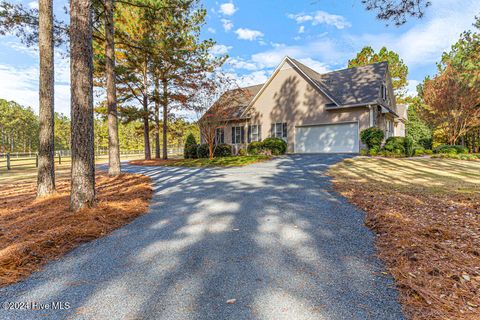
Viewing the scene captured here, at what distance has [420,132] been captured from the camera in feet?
82.5

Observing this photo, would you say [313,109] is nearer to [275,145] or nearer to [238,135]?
[275,145]

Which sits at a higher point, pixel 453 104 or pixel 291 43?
pixel 291 43

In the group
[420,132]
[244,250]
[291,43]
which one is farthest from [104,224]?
[420,132]

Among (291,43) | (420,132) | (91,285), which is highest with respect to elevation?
(291,43)

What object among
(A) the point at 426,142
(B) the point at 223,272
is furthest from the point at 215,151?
(A) the point at 426,142

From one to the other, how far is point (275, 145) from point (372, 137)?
6119mm

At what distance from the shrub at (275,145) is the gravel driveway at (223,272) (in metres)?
13.1

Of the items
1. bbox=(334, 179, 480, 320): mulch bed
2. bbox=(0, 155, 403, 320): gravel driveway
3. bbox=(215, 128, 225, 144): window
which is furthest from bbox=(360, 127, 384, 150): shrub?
bbox=(0, 155, 403, 320): gravel driveway

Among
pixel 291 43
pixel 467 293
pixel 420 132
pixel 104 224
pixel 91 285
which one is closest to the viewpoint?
pixel 467 293

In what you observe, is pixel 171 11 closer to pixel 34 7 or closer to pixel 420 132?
pixel 34 7

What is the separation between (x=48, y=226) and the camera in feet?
12.3

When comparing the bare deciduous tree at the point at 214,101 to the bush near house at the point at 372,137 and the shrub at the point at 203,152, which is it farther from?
the bush near house at the point at 372,137

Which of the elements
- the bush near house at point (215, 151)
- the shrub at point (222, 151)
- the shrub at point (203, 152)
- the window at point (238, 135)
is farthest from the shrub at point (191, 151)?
the window at point (238, 135)

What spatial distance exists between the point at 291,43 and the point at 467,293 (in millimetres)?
22391
